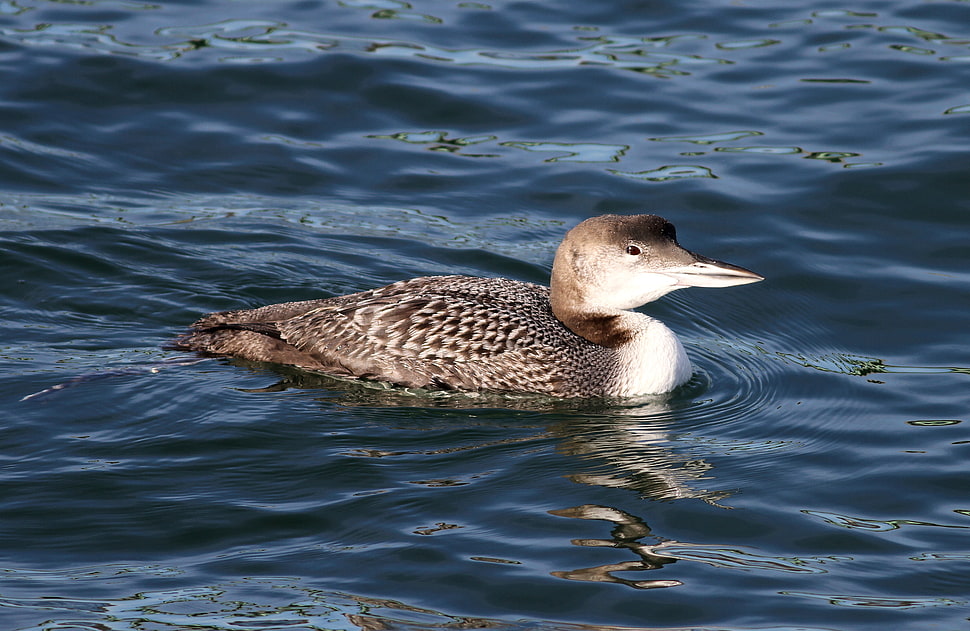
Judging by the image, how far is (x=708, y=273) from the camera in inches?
283

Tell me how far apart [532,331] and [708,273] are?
104 centimetres

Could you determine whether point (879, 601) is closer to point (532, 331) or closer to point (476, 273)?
point (532, 331)

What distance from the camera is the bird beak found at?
280 inches

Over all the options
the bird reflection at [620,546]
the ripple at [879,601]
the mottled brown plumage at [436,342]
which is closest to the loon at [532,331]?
the mottled brown plumage at [436,342]

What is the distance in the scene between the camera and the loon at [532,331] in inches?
285

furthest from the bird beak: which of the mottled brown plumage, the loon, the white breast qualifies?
the mottled brown plumage

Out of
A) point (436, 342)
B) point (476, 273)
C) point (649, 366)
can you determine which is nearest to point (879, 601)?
point (649, 366)

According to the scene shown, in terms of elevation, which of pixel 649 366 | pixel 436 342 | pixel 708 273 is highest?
pixel 708 273

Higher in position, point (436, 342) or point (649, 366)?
point (436, 342)

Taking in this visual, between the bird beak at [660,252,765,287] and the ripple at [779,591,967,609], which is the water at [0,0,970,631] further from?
the bird beak at [660,252,765,287]

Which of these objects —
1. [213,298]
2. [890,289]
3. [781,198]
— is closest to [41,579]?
[213,298]

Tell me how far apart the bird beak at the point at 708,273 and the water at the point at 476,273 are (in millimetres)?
719

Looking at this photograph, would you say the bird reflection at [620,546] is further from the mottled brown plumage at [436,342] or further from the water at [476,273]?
the mottled brown plumage at [436,342]

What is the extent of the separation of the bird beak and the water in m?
0.72
